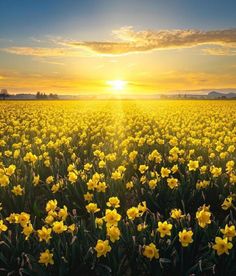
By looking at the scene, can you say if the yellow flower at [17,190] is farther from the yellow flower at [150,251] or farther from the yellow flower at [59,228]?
the yellow flower at [150,251]

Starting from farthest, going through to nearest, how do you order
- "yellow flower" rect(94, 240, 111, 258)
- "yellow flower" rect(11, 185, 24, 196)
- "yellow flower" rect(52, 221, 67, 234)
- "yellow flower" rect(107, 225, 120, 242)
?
1. "yellow flower" rect(11, 185, 24, 196)
2. "yellow flower" rect(52, 221, 67, 234)
3. "yellow flower" rect(107, 225, 120, 242)
4. "yellow flower" rect(94, 240, 111, 258)

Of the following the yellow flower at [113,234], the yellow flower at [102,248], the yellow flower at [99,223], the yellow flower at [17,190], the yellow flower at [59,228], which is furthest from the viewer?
the yellow flower at [17,190]

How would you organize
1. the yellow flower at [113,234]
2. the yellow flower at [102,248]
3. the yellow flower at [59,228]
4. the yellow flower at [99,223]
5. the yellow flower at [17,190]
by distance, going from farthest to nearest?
the yellow flower at [17,190] → the yellow flower at [99,223] → the yellow flower at [59,228] → the yellow flower at [113,234] → the yellow flower at [102,248]

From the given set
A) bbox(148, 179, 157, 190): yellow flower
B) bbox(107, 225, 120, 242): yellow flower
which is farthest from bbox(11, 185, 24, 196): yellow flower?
bbox(107, 225, 120, 242): yellow flower

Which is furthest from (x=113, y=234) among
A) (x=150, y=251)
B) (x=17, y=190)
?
(x=17, y=190)

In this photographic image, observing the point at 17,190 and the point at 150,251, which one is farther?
the point at 17,190

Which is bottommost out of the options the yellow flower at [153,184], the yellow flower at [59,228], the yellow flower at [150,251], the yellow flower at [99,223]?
the yellow flower at [150,251]

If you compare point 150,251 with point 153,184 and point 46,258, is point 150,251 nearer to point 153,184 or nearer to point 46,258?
point 46,258

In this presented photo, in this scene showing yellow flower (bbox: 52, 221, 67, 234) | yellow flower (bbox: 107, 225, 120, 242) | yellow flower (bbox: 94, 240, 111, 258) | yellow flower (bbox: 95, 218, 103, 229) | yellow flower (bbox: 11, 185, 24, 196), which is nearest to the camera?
yellow flower (bbox: 94, 240, 111, 258)

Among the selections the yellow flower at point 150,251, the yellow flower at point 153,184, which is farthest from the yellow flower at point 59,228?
the yellow flower at point 153,184

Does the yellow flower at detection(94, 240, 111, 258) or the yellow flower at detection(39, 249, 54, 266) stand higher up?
the yellow flower at detection(94, 240, 111, 258)

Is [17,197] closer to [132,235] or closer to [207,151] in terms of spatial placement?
[132,235]

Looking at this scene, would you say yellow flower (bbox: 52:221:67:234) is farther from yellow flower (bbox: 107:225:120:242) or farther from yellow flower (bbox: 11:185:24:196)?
yellow flower (bbox: 11:185:24:196)

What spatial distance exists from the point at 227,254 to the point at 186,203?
6.93 feet
